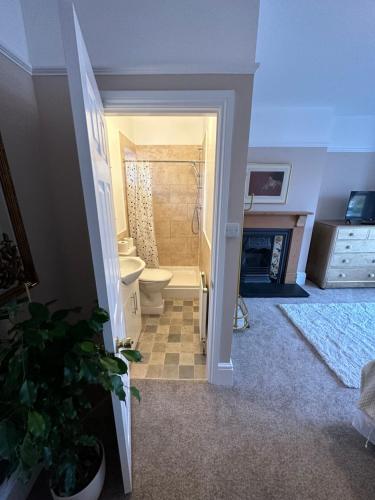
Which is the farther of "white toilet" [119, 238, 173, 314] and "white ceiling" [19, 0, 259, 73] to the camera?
"white toilet" [119, 238, 173, 314]

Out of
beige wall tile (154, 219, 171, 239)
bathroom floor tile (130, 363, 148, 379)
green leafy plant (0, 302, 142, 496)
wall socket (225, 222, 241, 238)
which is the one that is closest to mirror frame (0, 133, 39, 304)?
green leafy plant (0, 302, 142, 496)

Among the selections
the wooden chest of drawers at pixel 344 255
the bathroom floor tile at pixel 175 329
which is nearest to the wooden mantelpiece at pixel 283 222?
the wooden chest of drawers at pixel 344 255

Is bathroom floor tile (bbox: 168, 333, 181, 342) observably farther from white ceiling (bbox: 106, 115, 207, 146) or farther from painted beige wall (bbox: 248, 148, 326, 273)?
white ceiling (bbox: 106, 115, 207, 146)

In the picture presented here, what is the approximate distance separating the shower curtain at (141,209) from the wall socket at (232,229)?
6.24ft

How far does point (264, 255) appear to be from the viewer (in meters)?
3.40

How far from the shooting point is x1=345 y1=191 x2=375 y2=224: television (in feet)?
9.85

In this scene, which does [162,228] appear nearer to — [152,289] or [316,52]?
[152,289]

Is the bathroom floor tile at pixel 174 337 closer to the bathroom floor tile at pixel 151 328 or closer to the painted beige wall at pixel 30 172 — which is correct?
the bathroom floor tile at pixel 151 328

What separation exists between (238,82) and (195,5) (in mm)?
391

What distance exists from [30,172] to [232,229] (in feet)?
3.76

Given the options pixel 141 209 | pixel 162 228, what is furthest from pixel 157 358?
pixel 162 228

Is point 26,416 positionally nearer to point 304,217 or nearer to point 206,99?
point 206,99

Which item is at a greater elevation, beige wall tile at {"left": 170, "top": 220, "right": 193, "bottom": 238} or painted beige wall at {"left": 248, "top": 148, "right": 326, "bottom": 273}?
painted beige wall at {"left": 248, "top": 148, "right": 326, "bottom": 273}

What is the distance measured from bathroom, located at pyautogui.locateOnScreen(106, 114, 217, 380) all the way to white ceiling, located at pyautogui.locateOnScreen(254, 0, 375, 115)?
2.31 ft
